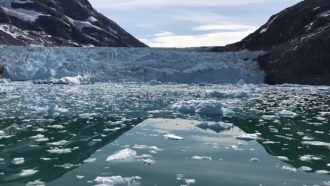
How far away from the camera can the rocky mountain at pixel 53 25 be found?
312ft

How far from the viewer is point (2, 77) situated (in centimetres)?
Result: 4369

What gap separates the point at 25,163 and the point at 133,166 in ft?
7.37

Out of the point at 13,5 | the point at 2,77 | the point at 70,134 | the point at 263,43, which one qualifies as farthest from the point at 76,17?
the point at 70,134

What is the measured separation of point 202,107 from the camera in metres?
18.5

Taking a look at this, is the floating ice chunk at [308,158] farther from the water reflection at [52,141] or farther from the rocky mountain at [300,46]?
the rocky mountain at [300,46]

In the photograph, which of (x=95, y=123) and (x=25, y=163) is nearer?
(x=25, y=163)

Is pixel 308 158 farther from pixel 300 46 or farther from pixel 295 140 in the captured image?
pixel 300 46

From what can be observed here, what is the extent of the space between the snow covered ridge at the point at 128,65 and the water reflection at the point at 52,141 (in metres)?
28.6

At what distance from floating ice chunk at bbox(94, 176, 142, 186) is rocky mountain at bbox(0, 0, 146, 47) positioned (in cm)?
7754

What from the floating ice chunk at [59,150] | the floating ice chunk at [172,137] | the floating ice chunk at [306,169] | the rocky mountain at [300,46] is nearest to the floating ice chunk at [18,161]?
the floating ice chunk at [59,150]

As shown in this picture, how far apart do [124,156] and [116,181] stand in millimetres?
2257

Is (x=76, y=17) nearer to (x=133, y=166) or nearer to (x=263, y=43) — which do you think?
(x=263, y=43)

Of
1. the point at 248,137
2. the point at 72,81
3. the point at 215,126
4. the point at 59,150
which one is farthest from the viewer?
the point at 72,81

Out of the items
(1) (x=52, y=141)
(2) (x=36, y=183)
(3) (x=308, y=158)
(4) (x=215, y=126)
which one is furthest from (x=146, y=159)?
(4) (x=215, y=126)
